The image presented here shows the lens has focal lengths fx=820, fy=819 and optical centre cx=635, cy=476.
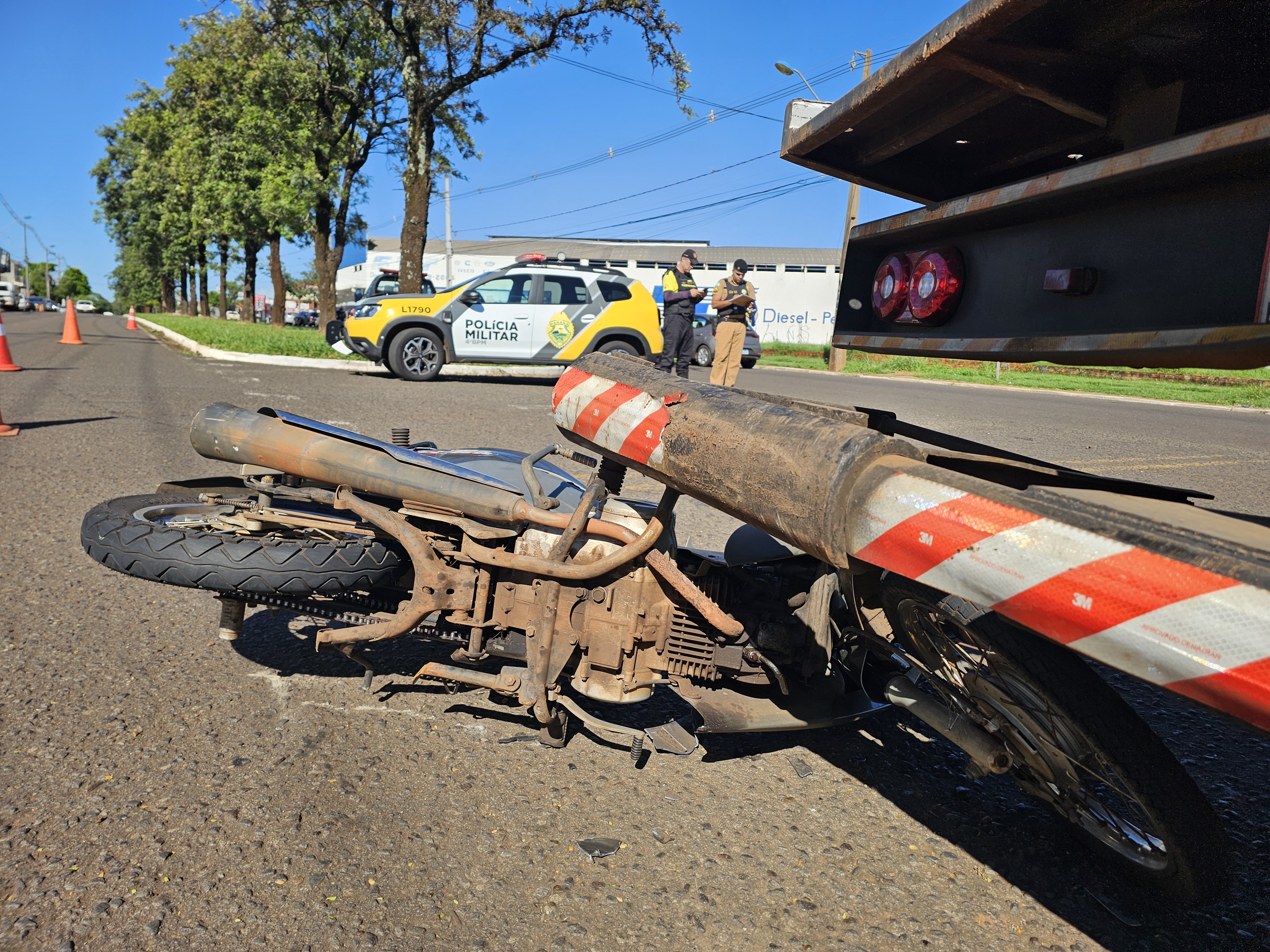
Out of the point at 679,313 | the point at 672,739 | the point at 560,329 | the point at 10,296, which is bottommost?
the point at 672,739

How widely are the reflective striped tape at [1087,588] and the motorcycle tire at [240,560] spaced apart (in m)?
1.58

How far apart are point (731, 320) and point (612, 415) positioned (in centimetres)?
852

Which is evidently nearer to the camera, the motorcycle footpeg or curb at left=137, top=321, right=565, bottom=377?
the motorcycle footpeg

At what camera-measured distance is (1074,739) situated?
5.51 ft

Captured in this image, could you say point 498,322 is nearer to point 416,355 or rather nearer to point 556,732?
point 416,355

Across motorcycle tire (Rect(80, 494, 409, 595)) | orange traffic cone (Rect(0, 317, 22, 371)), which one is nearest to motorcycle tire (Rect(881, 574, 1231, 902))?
motorcycle tire (Rect(80, 494, 409, 595))

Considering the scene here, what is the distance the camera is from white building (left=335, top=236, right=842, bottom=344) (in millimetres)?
51781

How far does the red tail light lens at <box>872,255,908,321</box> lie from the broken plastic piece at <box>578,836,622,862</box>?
5.36ft

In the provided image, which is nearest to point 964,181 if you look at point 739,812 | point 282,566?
point 739,812

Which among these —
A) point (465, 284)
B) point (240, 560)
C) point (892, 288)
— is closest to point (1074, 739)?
point (892, 288)

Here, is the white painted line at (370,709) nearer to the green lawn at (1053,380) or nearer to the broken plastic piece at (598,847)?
the broken plastic piece at (598,847)

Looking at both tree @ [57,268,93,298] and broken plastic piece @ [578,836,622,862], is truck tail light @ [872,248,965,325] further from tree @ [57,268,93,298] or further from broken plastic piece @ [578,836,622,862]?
tree @ [57,268,93,298]

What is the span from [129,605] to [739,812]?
2548mm

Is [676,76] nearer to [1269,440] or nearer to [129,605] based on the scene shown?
[1269,440]
